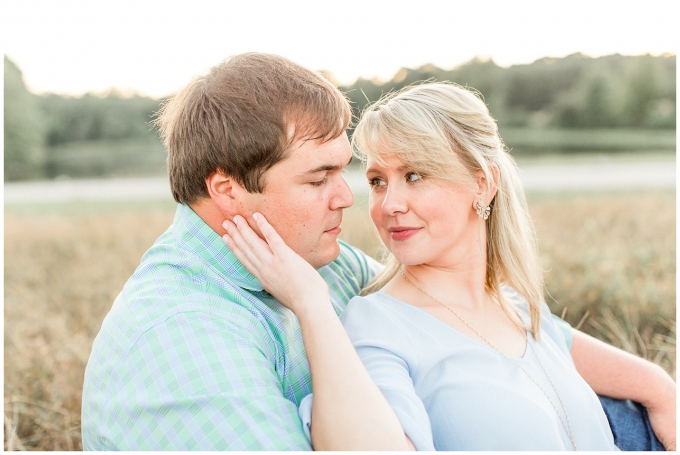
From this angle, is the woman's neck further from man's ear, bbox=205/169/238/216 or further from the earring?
man's ear, bbox=205/169/238/216

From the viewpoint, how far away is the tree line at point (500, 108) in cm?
1599

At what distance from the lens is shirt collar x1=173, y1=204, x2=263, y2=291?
1974 millimetres

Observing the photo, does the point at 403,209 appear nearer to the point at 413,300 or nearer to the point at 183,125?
the point at 413,300

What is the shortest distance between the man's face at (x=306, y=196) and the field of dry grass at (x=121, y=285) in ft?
1.78

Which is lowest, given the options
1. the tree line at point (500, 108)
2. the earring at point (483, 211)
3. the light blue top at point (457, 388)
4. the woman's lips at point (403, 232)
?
the tree line at point (500, 108)

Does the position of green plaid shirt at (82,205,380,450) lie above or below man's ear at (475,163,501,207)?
below

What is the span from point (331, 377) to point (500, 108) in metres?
17.9

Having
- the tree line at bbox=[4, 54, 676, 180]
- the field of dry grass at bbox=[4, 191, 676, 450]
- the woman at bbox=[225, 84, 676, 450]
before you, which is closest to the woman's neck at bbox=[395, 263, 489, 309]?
the woman at bbox=[225, 84, 676, 450]

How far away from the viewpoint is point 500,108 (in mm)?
18500

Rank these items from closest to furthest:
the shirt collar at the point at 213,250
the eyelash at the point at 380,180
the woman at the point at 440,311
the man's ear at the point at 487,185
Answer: the woman at the point at 440,311
the shirt collar at the point at 213,250
the eyelash at the point at 380,180
the man's ear at the point at 487,185

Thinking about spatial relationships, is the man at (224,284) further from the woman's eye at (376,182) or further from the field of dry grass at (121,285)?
the field of dry grass at (121,285)

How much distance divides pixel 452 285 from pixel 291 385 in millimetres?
772

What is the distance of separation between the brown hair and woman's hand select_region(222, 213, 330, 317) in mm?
151

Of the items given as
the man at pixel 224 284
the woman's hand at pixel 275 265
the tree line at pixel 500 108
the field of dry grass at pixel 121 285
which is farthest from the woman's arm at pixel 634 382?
the tree line at pixel 500 108
